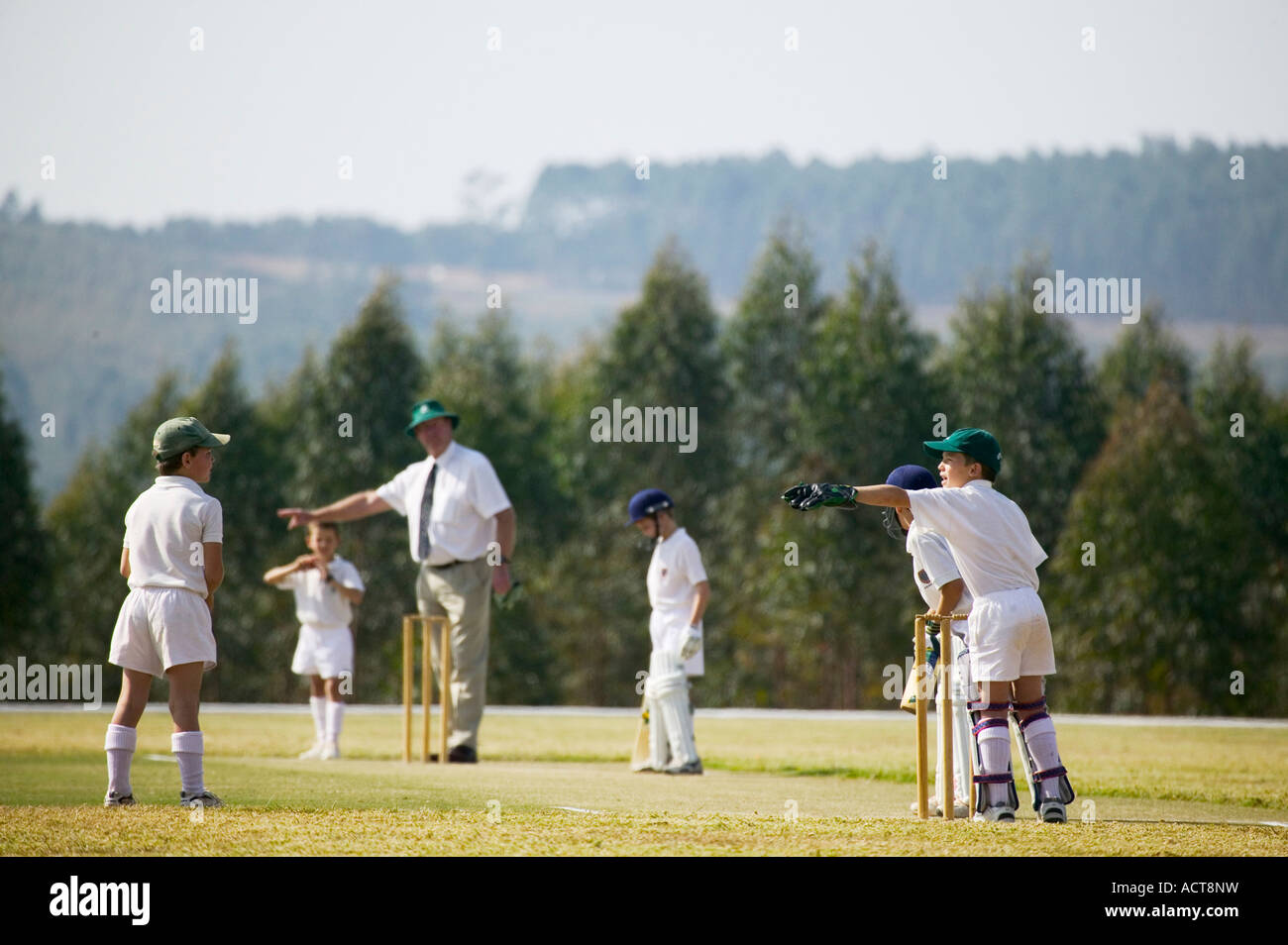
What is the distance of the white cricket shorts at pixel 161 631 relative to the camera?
7.41 metres

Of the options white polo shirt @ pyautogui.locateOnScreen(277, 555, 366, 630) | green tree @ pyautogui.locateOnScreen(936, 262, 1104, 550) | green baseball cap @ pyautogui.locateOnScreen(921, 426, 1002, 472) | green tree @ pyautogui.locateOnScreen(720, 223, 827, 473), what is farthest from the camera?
green tree @ pyautogui.locateOnScreen(720, 223, 827, 473)

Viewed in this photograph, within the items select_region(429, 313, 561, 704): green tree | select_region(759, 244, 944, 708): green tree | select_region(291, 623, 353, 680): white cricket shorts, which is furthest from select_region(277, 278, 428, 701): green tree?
select_region(291, 623, 353, 680): white cricket shorts

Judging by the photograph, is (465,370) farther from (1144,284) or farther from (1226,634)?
(1144,284)

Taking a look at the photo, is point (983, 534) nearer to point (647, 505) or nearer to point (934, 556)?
point (934, 556)

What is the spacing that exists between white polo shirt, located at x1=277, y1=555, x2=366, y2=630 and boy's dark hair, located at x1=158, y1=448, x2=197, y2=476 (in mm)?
6051

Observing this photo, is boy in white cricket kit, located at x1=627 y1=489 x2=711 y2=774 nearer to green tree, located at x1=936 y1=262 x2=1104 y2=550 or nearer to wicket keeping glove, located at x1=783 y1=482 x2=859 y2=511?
wicket keeping glove, located at x1=783 y1=482 x2=859 y2=511

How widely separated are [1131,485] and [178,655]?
24.4m

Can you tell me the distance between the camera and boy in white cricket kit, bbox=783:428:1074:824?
728 cm

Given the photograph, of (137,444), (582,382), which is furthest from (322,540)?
(137,444)

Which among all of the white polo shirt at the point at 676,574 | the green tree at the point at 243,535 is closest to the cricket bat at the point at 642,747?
the white polo shirt at the point at 676,574

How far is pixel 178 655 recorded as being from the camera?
24.3 feet

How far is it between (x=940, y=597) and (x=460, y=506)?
4.46 meters

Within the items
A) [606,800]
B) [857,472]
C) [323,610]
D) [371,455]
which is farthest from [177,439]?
[371,455]

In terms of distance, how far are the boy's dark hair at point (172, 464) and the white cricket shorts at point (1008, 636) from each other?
153 inches
